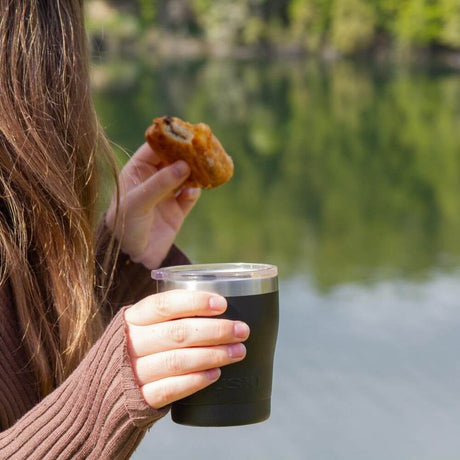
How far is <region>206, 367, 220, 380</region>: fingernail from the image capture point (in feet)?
1.68

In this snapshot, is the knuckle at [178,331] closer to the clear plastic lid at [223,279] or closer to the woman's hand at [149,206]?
the clear plastic lid at [223,279]

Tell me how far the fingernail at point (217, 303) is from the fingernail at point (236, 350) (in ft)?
0.08

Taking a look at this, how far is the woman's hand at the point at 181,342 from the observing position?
0.50 metres

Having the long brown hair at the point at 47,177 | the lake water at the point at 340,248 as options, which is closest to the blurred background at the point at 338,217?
the lake water at the point at 340,248

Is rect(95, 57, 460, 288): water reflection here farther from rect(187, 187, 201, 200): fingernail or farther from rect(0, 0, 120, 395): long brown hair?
rect(0, 0, 120, 395): long brown hair

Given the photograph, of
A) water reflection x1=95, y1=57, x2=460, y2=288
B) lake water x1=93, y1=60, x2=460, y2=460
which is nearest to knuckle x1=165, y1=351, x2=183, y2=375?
lake water x1=93, y1=60, x2=460, y2=460

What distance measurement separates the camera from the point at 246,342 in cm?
52

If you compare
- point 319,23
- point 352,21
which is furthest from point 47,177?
point 319,23

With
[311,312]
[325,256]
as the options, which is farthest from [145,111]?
[311,312]

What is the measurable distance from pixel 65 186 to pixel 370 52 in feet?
76.7

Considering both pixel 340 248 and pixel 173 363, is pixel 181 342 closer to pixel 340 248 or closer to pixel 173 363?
pixel 173 363

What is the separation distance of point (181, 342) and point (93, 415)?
11cm

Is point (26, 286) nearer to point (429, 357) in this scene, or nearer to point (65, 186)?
point (65, 186)

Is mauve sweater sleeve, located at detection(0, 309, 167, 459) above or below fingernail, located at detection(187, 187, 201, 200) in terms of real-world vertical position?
below
